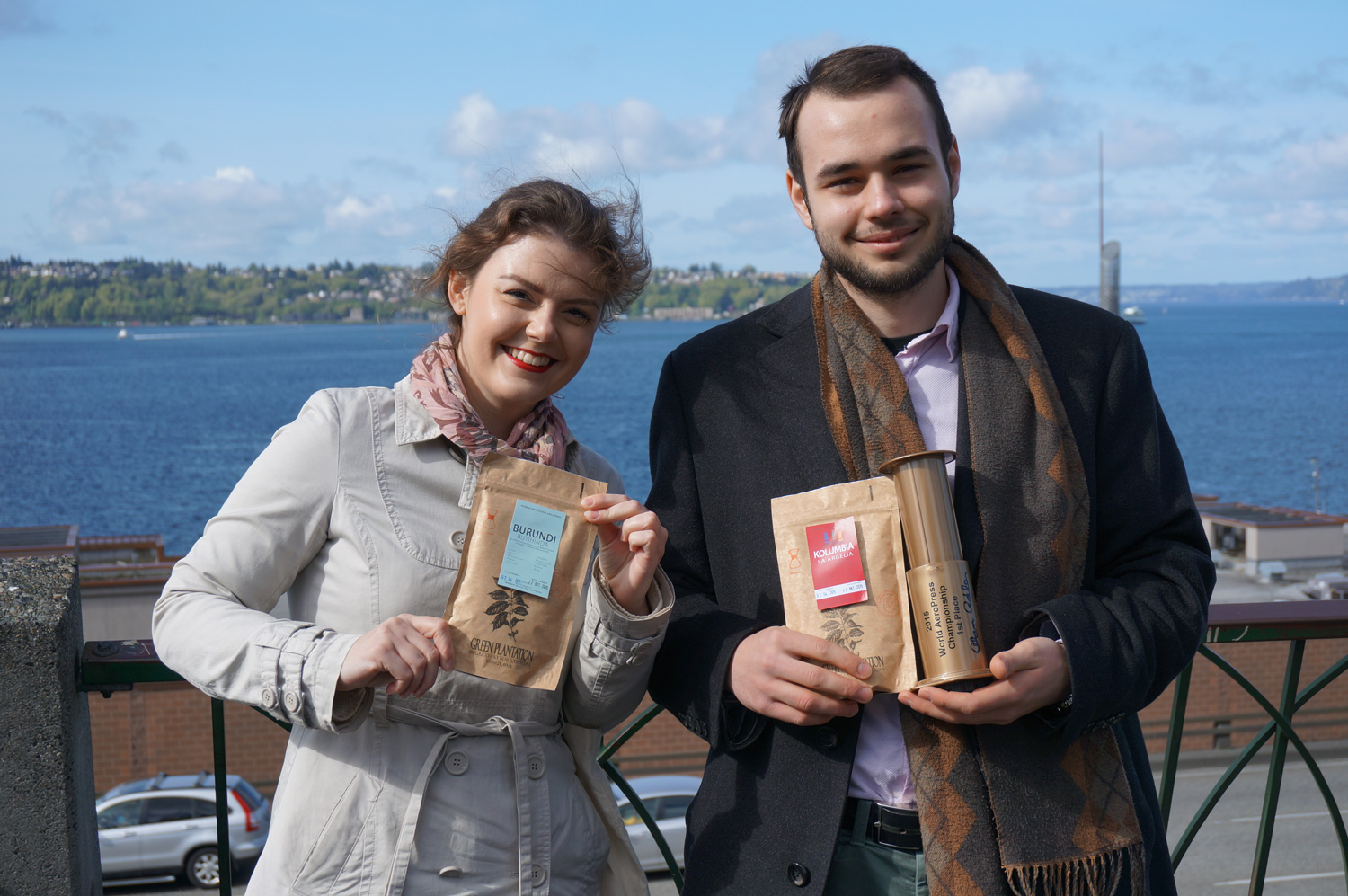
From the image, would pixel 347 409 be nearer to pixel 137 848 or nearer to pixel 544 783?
pixel 544 783

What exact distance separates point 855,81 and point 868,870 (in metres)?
1.46

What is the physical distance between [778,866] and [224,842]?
1.26m

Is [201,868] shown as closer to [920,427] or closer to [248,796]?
[248,796]

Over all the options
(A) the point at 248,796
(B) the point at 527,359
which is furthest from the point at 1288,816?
(B) the point at 527,359

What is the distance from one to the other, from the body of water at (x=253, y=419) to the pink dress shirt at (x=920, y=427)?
3064cm

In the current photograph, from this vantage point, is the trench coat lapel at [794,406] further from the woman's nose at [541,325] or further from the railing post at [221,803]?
the railing post at [221,803]

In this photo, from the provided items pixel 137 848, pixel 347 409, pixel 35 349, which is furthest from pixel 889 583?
pixel 35 349

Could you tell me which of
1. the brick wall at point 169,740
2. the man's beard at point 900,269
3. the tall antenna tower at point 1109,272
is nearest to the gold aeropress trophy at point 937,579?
the man's beard at point 900,269

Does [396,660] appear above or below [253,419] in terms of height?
above

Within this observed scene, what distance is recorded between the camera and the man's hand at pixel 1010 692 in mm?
1805

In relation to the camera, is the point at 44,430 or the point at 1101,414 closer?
the point at 1101,414

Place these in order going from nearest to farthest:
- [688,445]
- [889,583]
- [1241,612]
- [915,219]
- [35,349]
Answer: [889,583]
[915,219]
[688,445]
[1241,612]
[35,349]

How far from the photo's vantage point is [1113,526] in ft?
6.86

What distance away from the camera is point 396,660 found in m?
1.71
